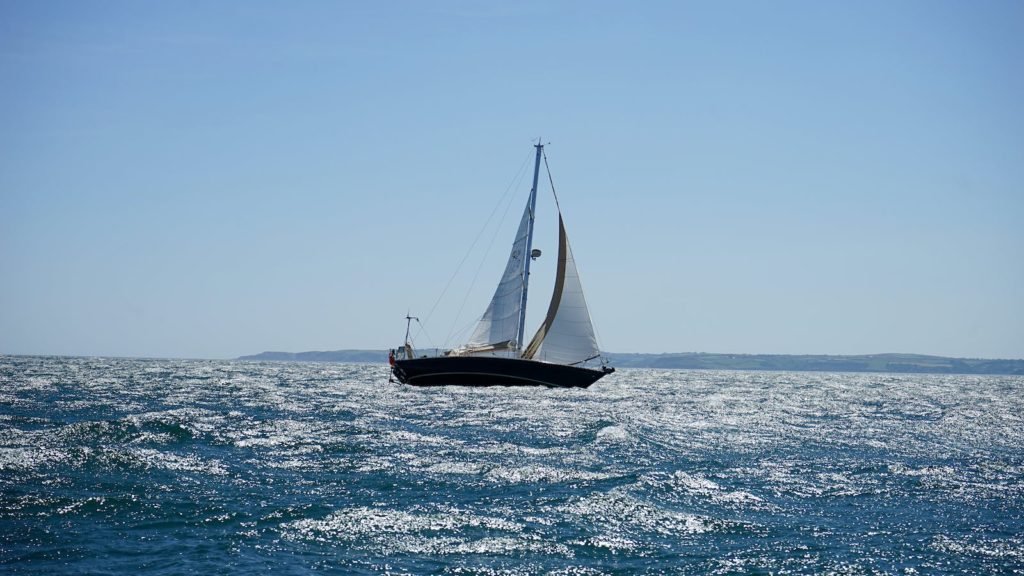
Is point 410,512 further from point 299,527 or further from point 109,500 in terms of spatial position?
point 109,500

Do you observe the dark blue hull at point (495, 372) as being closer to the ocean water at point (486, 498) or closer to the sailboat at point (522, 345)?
the sailboat at point (522, 345)

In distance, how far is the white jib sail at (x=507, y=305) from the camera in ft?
209

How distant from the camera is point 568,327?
60.6 metres

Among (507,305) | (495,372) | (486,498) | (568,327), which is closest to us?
(486,498)

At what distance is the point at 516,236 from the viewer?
6625 cm

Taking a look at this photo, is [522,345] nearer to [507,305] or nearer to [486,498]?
[507,305]

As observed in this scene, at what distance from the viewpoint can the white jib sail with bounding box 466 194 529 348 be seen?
63.7 meters

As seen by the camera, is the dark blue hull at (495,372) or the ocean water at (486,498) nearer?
the ocean water at (486,498)

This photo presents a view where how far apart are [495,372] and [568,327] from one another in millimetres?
5923

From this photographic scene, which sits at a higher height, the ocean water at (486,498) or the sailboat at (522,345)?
the sailboat at (522,345)

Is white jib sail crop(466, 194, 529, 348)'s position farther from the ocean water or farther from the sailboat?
the ocean water

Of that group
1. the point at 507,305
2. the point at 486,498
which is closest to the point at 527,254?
the point at 507,305

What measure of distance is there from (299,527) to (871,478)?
15251 millimetres

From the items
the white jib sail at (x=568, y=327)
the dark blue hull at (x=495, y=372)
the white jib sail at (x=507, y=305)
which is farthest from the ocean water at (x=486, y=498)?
the white jib sail at (x=507, y=305)
